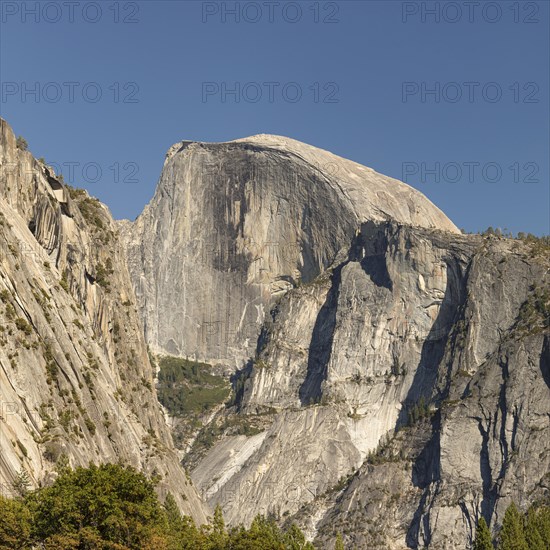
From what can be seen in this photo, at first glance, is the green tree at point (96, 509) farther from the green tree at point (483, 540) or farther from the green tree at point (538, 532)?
the green tree at point (538, 532)

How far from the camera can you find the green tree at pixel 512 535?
144 metres

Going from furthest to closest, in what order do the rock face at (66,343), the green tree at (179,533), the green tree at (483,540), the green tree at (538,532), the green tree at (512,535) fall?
the green tree at (538,532)
the green tree at (512,535)
the green tree at (483,540)
the rock face at (66,343)
the green tree at (179,533)

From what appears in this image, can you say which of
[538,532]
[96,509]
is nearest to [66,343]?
[96,509]

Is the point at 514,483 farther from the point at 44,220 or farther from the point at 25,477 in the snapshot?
the point at 25,477

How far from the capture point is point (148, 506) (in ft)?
268

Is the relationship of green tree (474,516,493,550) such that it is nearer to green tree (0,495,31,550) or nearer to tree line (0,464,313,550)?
tree line (0,464,313,550)

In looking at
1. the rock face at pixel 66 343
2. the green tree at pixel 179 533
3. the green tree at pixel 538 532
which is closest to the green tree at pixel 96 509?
the green tree at pixel 179 533

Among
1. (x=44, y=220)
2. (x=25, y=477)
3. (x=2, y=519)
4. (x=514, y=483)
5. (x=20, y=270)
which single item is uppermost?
(x=514, y=483)

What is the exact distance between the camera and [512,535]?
14875cm

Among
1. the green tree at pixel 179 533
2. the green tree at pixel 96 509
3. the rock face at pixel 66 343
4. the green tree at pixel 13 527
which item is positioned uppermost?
the rock face at pixel 66 343

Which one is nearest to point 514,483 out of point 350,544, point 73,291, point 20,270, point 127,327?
point 350,544

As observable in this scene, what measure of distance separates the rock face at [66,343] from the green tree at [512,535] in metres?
32.7

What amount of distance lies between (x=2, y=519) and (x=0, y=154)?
3984 centimetres

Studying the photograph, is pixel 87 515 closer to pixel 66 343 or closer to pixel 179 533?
pixel 179 533
